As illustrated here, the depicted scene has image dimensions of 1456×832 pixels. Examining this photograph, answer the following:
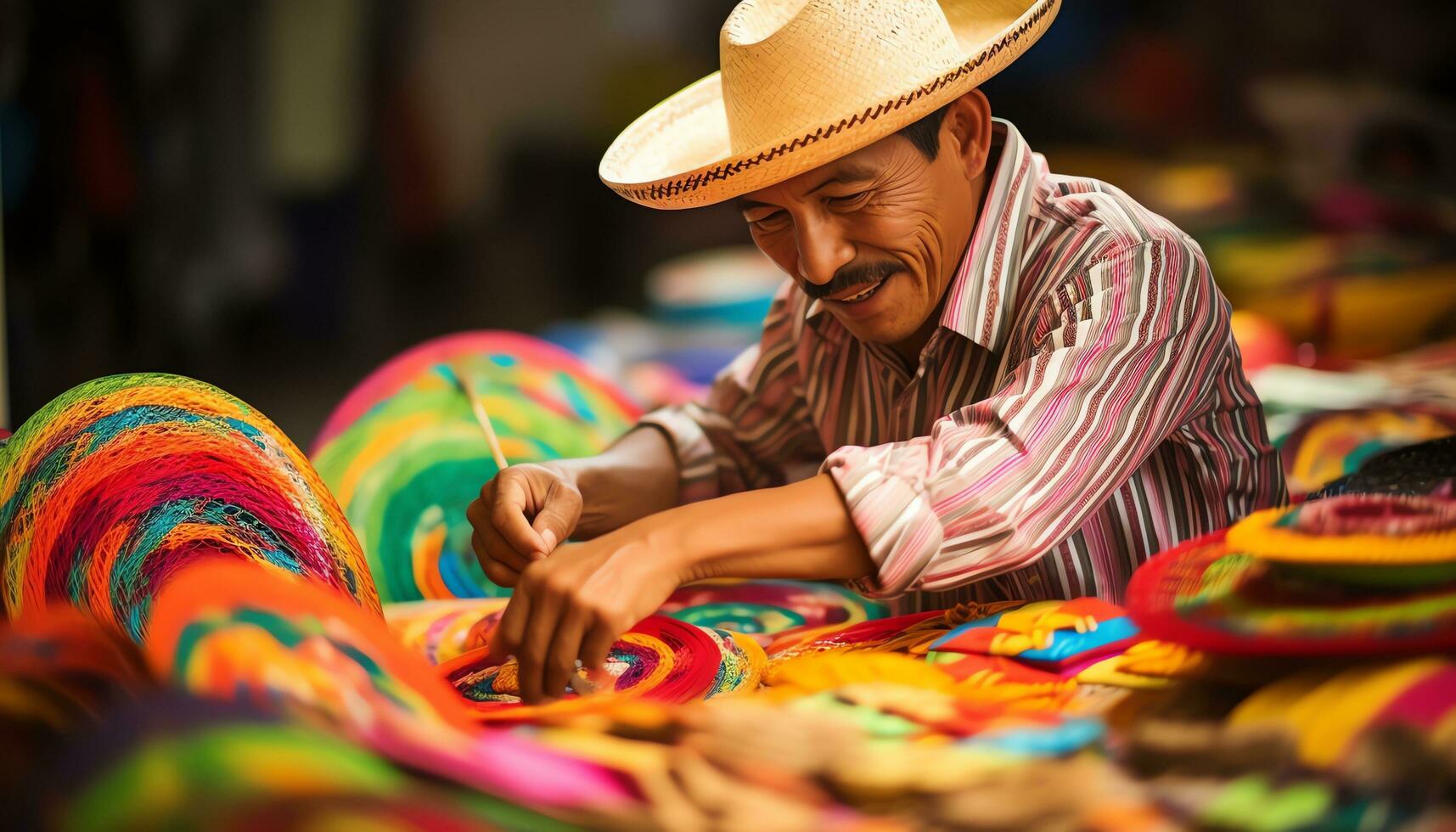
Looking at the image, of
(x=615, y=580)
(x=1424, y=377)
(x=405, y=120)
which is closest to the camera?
(x=615, y=580)

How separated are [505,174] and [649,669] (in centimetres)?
379

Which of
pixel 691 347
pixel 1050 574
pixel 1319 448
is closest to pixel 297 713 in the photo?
pixel 1050 574

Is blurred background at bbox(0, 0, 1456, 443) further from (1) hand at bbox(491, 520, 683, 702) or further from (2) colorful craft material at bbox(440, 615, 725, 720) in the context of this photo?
(1) hand at bbox(491, 520, 683, 702)

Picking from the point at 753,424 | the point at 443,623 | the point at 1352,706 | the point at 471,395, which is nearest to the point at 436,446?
the point at 471,395

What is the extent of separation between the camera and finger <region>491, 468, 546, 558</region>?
1223mm

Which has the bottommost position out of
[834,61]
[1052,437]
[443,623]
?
[443,623]

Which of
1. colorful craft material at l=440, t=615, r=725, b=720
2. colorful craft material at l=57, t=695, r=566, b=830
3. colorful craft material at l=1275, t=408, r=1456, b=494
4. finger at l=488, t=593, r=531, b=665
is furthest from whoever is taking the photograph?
colorful craft material at l=1275, t=408, r=1456, b=494

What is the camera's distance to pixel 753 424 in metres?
1.70

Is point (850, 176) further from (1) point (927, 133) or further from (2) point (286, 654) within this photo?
(2) point (286, 654)

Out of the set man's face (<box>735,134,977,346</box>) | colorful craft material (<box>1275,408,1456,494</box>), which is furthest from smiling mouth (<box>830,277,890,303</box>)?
colorful craft material (<box>1275,408,1456,494</box>)

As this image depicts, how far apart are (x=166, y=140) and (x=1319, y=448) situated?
3432mm

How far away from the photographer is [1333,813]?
0.75 metres

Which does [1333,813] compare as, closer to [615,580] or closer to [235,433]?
[615,580]

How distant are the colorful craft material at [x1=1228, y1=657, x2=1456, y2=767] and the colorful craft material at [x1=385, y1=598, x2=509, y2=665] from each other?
0.79 meters
